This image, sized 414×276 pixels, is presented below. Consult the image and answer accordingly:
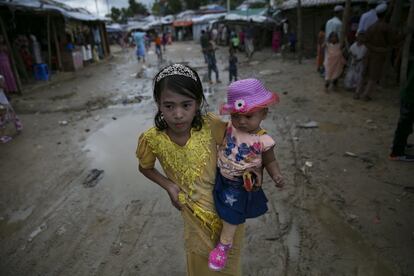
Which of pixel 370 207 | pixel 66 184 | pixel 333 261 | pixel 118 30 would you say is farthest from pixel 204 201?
pixel 118 30

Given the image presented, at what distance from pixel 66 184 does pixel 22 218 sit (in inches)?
28.1

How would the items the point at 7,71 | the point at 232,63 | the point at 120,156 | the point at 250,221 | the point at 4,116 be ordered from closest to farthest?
the point at 250,221 < the point at 120,156 < the point at 4,116 < the point at 7,71 < the point at 232,63

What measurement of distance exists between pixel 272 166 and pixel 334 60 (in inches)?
259

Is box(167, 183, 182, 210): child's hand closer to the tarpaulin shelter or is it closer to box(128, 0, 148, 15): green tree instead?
the tarpaulin shelter

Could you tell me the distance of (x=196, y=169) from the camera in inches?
55.0

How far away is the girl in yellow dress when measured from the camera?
132 centimetres

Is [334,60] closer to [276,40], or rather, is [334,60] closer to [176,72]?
[176,72]

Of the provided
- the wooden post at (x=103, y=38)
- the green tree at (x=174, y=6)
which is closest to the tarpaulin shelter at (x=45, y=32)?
the wooden post at (x=103, y=38)

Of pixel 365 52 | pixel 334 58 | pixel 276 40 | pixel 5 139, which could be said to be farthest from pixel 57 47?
pixel 365 52

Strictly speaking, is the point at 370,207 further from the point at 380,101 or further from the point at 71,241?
the point at 380,101

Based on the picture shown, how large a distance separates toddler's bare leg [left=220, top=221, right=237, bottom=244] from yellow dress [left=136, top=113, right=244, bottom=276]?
67 mm

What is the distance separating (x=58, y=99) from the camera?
8.73 metres

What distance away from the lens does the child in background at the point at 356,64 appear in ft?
21.2

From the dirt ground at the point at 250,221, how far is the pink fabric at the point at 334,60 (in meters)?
1.27
